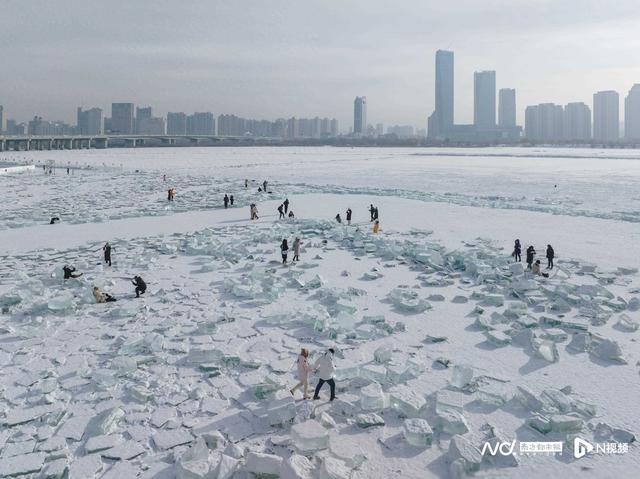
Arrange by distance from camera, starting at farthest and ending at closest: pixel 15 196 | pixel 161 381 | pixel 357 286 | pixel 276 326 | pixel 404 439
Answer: pixel 15 196
pixel 357 286
pixel 276 326
pixel 161 381
pixel 404 439

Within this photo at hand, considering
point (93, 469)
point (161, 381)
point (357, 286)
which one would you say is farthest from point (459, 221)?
point (93, 469)

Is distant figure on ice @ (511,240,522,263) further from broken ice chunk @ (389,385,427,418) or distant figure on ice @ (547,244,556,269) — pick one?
broken ice chunk @ (389,385,427,418)

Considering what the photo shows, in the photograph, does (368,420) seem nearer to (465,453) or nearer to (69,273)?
(465,453)

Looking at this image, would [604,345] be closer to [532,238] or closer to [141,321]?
[141,321]

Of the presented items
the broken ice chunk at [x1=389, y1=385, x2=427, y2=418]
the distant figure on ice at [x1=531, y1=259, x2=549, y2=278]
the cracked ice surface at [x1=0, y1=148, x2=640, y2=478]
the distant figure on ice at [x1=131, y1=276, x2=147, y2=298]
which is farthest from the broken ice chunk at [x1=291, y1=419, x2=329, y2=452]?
the distant figure on ice at [x1=531, y1=259, x2=549, y2=278]

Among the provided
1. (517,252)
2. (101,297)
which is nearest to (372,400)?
(101,297)

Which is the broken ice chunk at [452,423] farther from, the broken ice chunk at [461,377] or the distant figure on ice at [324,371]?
the distant figure on ice at [324,371]
